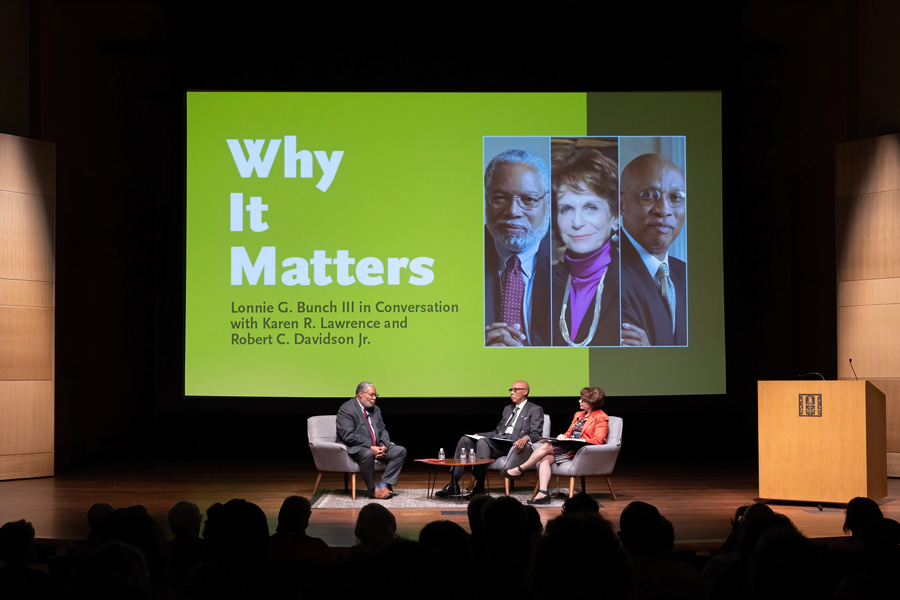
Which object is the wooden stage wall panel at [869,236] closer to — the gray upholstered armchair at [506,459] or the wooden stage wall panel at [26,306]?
the gray upholstered armchair at [506,459]

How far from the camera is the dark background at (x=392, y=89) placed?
8.98 m

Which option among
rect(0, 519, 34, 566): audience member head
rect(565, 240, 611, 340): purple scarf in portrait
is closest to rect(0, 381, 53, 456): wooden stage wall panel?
rect(565, 240, 611, 340): purple scarf in portrait

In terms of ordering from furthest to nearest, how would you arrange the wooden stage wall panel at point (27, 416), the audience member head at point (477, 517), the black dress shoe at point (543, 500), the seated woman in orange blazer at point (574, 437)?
the wooden stage wall panel at point (27, 416) < the seated woman in orange blazer at point (574, 437) < the black dress shoe at point (543, 500) < the audience member head at point (477, 517)

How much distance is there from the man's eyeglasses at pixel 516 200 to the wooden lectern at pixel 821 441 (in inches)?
116

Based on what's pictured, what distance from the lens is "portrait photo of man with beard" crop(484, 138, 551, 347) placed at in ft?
28.9

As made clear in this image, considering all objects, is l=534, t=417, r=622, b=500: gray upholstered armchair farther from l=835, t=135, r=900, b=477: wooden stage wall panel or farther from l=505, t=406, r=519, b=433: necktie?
l=835, t=135, r=900, b=477: wooden stage wall panel

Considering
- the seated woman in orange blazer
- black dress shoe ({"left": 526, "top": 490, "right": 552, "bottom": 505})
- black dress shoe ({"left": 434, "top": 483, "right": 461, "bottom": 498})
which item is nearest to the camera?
black dress shoe ({"left": 526, "top": 490, "right": 552, "bottom": 505})

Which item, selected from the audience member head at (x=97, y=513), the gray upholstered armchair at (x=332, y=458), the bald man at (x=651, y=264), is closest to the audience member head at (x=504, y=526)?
the audience member head at (x=97, y=513)

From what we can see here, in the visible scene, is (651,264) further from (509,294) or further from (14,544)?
(14,544)

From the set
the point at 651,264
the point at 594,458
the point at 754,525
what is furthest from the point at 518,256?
the point at 754,525

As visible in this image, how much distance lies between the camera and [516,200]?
8844mm

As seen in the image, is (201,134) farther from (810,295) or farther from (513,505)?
(513,505)

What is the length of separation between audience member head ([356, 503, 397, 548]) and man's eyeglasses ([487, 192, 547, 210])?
6075 mm

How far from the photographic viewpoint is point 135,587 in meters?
1.64
